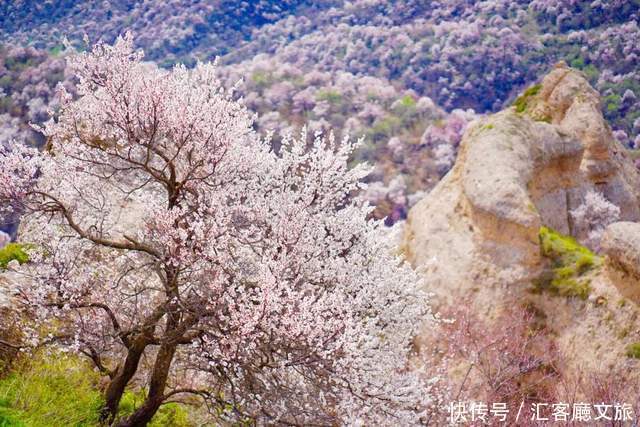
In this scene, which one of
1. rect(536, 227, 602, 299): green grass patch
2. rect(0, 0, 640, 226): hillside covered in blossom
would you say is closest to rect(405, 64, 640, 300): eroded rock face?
rect(536, 227, 602, 299): green grass patch

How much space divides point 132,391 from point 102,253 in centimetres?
351

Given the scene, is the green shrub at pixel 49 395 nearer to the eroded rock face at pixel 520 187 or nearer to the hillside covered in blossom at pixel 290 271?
the hillside covered in blossom at pixel 290 271

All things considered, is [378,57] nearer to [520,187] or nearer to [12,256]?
[520,187]

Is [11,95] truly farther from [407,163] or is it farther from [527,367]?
[527,367]

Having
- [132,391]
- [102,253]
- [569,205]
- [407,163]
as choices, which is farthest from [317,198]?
[407,163]

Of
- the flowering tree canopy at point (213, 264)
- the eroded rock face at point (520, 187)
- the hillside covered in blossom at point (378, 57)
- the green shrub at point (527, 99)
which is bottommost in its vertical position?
the flowering tree canopy at point (213, 264)

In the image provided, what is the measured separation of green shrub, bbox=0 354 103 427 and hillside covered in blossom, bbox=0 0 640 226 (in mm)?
39932

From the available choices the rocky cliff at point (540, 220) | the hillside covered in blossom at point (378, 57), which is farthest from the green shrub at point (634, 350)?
the hillside covered in blossom at point (378, 57)

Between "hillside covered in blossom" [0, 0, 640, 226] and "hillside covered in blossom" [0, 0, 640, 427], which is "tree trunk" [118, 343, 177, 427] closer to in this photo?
"hillside covered in blossom" [0, 0, 640, 427]

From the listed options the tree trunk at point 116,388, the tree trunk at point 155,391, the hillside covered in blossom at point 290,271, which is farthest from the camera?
the tree trunk at point 116,388

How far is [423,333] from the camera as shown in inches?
704

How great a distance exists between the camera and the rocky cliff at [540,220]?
47.8 ft

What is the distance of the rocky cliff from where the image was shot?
1457 cm

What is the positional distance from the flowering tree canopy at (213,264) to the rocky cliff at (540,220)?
587 centimetres
